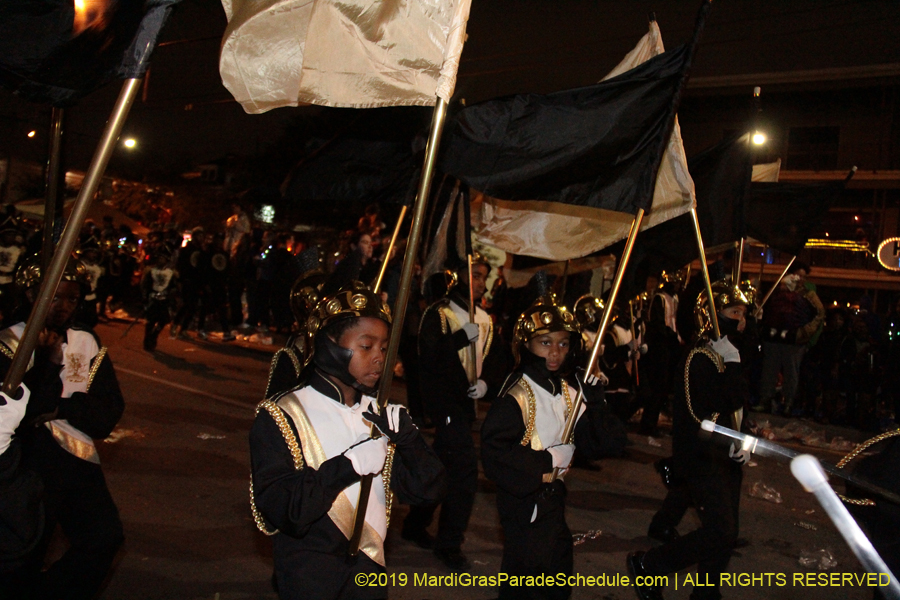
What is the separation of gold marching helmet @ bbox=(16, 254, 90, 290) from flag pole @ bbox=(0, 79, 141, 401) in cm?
149

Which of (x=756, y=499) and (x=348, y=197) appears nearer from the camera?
(x=348, y=197)

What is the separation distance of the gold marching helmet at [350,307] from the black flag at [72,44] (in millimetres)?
1159

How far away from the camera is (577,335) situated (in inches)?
168

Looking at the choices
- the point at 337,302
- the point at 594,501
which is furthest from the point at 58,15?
the point at 594,501

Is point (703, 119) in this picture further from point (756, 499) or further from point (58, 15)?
point (58, 15)

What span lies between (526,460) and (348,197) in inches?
99.5

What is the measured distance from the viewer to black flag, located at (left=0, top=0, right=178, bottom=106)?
7.83 ft

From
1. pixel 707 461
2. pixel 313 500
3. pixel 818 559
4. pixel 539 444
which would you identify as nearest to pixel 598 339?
pixel 539 444

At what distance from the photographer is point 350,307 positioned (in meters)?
3.06

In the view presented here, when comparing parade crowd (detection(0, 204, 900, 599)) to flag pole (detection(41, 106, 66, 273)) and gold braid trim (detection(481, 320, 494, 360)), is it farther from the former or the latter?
flag pole (detection(41, 106, 66, 273))

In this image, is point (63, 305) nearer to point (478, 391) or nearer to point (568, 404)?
point (568, 404)

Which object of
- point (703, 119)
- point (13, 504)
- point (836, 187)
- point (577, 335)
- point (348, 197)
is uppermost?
point (703, 119)

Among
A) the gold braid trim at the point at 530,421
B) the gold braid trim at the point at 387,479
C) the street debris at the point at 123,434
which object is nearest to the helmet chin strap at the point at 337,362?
the gold braid trim at the point at 387,479

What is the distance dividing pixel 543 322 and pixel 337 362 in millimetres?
1559
